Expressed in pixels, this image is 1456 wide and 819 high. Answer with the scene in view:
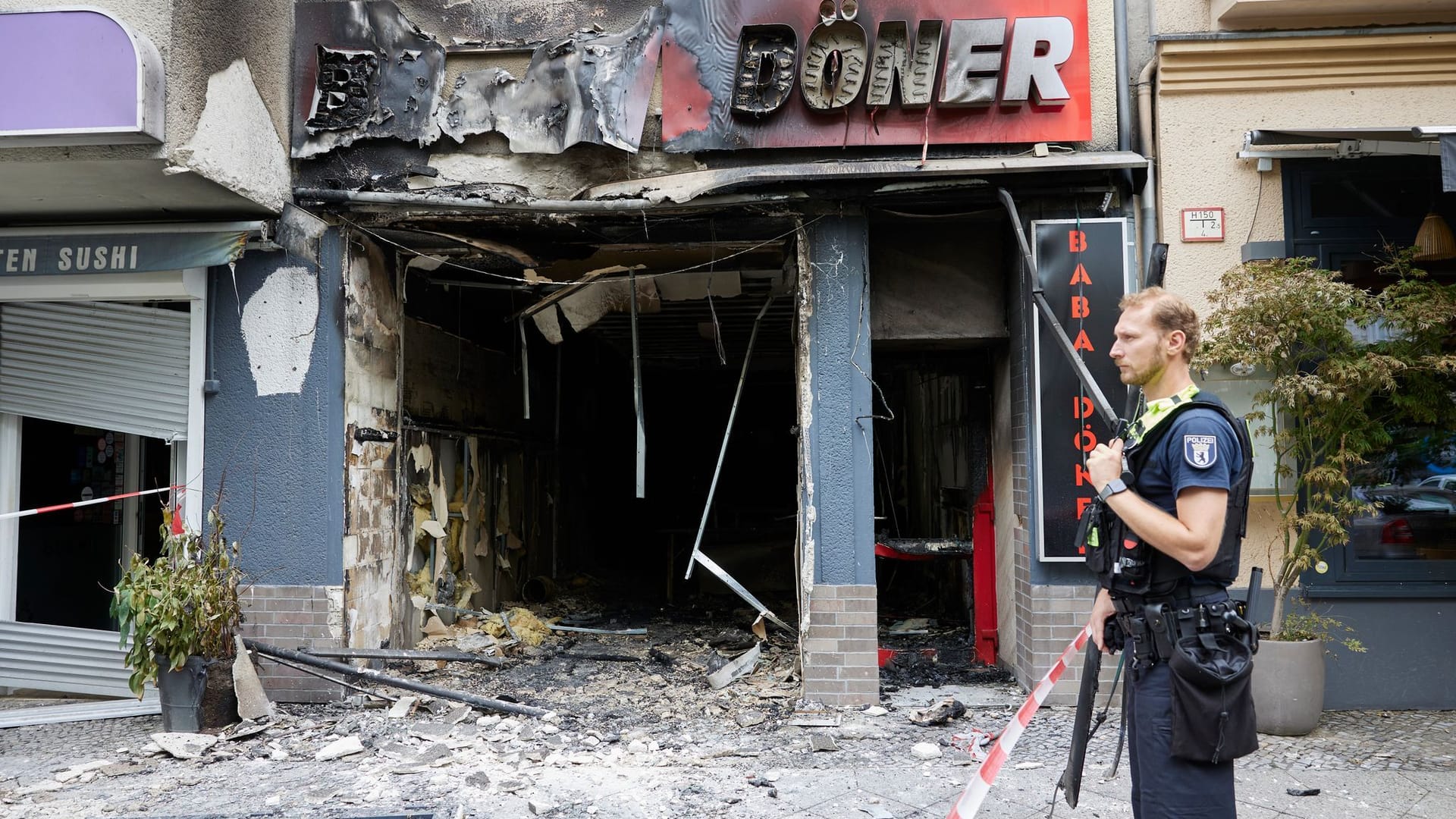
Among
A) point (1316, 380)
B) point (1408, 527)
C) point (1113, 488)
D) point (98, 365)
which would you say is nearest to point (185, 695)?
point (98, 365)

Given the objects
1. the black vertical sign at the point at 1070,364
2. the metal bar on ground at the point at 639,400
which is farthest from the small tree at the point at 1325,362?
the metal bar on ground at the point at 639,400

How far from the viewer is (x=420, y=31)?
5.90m

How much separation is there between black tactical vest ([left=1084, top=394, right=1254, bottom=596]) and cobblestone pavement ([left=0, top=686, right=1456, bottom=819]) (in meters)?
Result: 1.81

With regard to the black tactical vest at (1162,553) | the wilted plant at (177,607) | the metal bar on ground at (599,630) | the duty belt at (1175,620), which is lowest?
the metal bar on ground at (599,630)

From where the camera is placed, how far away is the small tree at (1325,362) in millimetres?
4945

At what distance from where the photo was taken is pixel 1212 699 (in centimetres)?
254

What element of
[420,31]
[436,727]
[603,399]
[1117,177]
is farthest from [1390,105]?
[603,399]

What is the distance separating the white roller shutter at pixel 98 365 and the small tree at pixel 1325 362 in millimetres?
6536

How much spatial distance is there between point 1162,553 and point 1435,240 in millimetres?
4420

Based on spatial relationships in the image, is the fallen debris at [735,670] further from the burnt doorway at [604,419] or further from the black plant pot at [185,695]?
the black plant pot at [185,695]

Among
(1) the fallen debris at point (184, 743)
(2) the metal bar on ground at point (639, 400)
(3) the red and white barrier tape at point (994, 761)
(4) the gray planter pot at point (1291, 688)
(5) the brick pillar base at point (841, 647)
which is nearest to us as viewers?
(3) the red and white barrier tape at point (994, 761)

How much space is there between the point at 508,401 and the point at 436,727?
14.8ft

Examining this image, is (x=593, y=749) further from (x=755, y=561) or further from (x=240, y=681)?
(x=755, y=561)

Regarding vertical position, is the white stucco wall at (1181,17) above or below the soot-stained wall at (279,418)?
above
